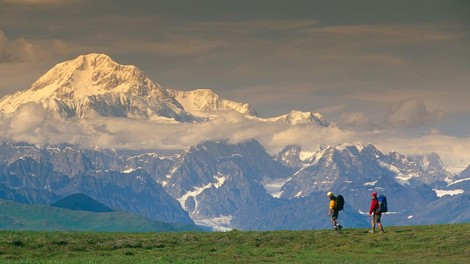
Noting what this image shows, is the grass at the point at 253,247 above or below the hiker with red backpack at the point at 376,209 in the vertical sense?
below

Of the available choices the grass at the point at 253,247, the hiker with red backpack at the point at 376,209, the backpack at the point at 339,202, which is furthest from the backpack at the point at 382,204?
the backpack at the point at 339,202

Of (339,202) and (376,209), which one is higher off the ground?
(339,202)

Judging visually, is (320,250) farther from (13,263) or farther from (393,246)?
(13,263)

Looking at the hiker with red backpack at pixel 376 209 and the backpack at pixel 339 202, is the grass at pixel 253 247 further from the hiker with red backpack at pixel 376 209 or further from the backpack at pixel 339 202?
the backpack at pixel 339 202

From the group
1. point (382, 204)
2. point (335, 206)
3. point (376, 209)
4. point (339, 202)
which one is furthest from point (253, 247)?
point (382, 204)

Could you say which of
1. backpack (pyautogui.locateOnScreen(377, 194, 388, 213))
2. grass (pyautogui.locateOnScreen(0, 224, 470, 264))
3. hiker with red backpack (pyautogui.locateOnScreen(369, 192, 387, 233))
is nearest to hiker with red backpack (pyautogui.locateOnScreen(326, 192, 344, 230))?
grass (pyautogui.locateOnScreen(0, 224, 470, 264))

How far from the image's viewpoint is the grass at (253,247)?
79.7m

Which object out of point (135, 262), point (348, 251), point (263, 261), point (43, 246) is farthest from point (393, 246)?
point (43, 246)

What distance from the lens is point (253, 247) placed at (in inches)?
3563

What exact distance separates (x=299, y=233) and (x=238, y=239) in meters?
9.42

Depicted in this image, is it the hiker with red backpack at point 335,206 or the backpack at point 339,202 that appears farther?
the backpack at point 339,202

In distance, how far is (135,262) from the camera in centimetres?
7531

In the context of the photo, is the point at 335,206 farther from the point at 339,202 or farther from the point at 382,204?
the point at 382,204

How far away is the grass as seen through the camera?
79.7 meters
